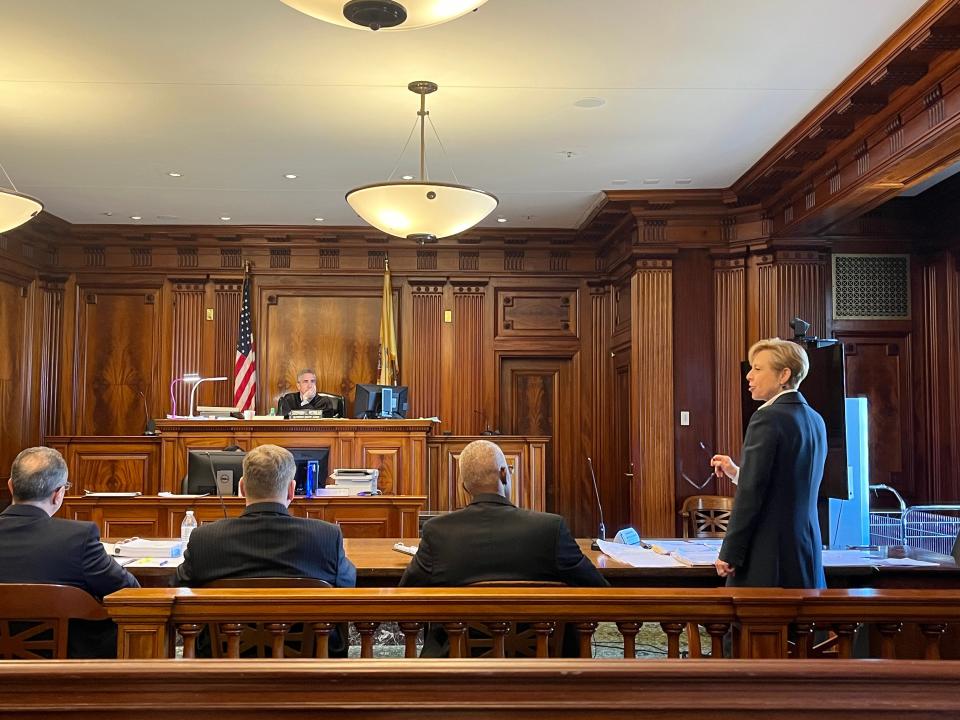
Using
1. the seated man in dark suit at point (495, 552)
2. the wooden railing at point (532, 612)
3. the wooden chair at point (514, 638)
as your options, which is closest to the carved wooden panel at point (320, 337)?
the seated man in dark suit at point (495, 552)

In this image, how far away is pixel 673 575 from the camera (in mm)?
3219

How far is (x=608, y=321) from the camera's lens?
969cm

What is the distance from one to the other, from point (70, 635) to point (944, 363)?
7.37m

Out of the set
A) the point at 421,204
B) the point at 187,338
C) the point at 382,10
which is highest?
the point at 382,10

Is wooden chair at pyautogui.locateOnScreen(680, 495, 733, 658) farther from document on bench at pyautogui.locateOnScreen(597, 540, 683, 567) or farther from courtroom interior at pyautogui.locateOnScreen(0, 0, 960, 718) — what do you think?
document on bench at pyautogui.locateOnScreen(597, 540, 683, 567)

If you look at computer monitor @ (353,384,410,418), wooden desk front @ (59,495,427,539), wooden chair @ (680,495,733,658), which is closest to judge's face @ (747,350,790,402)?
wooden desk front @ (59,495,427,539)

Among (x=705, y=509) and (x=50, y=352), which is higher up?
(x=50, y=352)

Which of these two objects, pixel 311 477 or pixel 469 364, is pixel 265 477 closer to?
pixel 311 477

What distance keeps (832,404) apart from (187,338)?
6.77 m

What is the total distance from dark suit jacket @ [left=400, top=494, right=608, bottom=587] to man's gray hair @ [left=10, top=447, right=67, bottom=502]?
1.23m

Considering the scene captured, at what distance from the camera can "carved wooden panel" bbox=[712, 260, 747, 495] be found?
26.5ft

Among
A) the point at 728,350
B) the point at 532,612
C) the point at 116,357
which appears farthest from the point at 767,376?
the point at 116,357

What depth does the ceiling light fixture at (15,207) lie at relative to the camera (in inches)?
217

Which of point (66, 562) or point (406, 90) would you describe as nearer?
point (66, 562)
